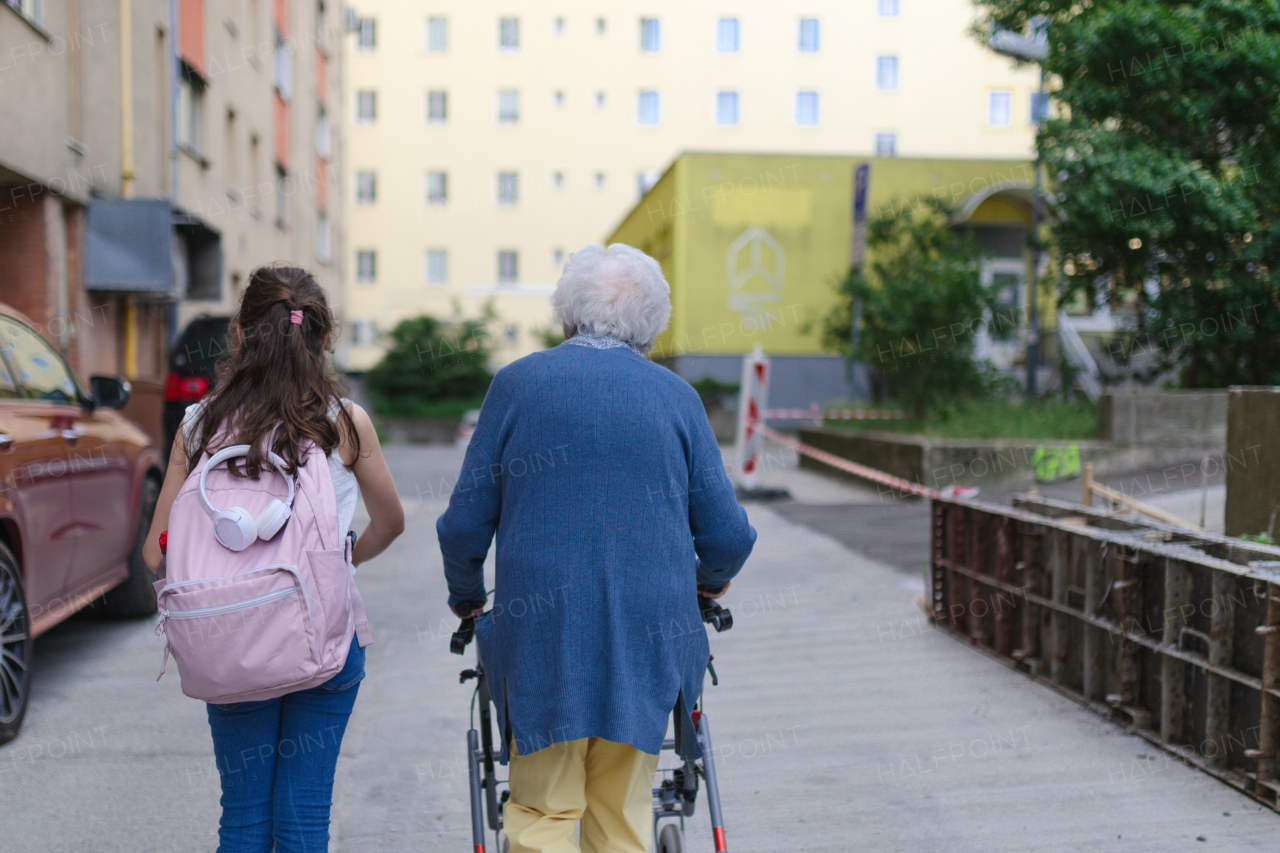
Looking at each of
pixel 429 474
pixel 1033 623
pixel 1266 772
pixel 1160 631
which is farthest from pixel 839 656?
pixel 429 474

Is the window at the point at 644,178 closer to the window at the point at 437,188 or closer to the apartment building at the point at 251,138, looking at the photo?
the window at the point at 437,188

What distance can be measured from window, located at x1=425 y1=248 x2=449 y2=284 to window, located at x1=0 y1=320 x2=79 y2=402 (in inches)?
1595

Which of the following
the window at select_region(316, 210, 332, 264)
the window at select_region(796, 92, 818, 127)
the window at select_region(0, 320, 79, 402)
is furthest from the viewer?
the window at select_region(796, 92, 818, 127)

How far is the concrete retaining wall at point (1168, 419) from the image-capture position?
13.0 m

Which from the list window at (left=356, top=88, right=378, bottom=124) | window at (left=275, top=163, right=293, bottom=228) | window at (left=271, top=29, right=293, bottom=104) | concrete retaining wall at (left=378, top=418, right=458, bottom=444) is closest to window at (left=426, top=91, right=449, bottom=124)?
window at (left=356, top=88, right=378, bottom=124)

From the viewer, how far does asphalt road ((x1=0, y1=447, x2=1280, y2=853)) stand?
375 cm

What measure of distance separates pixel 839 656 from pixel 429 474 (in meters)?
14.8

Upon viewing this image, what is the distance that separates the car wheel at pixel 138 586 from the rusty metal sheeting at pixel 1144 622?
4.81 meters

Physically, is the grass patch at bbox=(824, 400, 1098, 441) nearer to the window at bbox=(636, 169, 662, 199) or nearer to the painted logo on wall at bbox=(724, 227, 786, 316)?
the painted logo on wall at bbox=(724, 227, 786, 316)

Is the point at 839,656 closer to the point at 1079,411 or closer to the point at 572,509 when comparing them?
the point at 572,509

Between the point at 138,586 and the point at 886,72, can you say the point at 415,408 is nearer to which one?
the point at 886,72

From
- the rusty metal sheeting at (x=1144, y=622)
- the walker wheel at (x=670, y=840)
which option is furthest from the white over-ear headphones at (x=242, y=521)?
the rusty metal sheeting at (x=1144, y=622)

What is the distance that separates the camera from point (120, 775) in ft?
14.0

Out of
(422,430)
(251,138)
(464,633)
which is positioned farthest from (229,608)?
(422,430)
